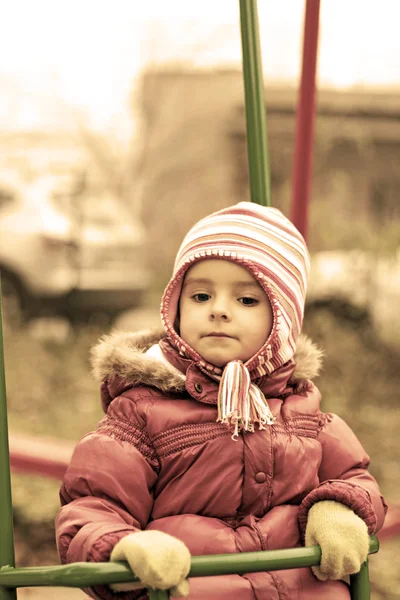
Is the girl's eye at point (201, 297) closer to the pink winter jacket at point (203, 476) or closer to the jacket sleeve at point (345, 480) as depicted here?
the pink winter jacket at point (203, 476)

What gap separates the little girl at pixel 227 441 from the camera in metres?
1.00

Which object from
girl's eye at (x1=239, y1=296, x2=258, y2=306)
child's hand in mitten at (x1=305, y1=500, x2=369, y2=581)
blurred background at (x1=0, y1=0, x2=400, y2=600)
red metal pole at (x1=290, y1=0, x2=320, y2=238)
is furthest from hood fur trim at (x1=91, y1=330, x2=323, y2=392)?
blurred background at (x1=0, y1=0, x2=400, y2=600)

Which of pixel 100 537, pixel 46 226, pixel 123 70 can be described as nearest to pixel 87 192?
pixel 46 226

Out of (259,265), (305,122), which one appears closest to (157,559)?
(259,265)

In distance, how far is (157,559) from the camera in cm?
85

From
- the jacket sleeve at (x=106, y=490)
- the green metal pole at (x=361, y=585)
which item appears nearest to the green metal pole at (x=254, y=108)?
the jacket sleeve at (x=106, y=490)

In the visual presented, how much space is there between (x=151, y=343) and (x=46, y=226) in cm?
314

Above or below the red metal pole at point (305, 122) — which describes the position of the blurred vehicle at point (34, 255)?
above

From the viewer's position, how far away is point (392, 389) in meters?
3.70

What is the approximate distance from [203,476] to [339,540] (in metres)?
0.17

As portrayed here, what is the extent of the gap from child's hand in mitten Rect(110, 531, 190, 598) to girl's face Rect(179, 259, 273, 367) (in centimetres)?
29

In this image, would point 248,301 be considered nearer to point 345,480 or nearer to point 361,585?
point 345,480

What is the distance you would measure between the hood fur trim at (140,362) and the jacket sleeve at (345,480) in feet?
0.27

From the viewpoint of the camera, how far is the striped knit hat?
1104mm
